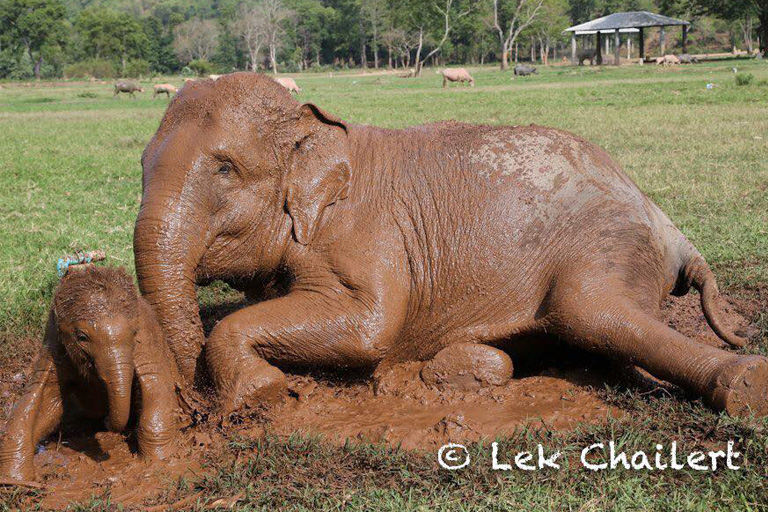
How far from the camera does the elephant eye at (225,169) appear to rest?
15.4 ft

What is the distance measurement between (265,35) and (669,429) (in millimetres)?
102471

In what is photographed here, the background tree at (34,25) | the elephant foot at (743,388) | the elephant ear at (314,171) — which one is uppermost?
the background tree at (34,25)

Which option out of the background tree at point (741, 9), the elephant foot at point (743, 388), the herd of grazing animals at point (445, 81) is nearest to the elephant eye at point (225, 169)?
the elephant foot at point (743, 388)

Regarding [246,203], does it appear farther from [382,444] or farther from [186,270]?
[382,444]

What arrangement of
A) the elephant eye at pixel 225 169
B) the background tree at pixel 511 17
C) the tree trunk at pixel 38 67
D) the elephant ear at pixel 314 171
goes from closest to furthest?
the elephant eye at pixel 225 169
the elephant ear at pixel 314 171
the background tree at pixel 511 17
the tree trunk at pixel 38 67

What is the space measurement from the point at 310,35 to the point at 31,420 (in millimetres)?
124059

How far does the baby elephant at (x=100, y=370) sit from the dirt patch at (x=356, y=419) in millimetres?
150

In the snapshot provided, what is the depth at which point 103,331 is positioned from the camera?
157 inches

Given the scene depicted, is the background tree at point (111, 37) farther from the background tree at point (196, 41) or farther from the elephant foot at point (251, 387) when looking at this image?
the elephant foot at point (251, 387)

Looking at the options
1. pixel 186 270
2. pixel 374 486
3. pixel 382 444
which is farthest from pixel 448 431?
pixel 186 270

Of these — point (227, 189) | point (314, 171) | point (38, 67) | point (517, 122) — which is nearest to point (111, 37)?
point (38, 67)

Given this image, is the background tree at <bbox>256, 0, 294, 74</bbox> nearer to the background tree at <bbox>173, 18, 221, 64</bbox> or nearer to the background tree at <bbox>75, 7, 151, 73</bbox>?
the background tree at <bbox>173, 18, 221, 64</bbox>

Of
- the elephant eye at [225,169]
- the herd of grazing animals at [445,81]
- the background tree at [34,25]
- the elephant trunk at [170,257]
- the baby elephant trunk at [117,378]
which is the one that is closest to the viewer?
the baby elephant trunk at [117,378]

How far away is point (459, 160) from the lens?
5293 mm
